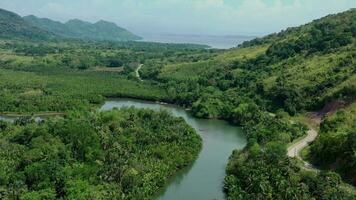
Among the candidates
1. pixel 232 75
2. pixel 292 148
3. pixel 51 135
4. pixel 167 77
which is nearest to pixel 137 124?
pixel 51 135

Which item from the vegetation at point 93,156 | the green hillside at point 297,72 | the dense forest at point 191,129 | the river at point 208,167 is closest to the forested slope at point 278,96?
the green hillside at point 297,72

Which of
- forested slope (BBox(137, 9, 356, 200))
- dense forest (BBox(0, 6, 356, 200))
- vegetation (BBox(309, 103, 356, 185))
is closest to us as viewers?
dense forest (BBox(0, 6, 356, 200))

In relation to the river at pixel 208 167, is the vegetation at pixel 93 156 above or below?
above

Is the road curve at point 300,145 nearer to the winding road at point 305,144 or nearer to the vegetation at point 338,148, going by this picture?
the winding road at point 305,144

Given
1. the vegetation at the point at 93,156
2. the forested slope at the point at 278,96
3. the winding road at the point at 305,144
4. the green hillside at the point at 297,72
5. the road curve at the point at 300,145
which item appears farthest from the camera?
the green hillside at the point at 297,72

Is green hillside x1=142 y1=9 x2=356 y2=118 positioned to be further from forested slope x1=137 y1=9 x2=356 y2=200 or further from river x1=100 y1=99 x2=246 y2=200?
river x1=100 y1=99 x2=246 y2=200

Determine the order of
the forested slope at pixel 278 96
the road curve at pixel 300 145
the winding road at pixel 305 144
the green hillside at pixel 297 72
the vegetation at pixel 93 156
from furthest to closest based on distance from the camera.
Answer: the green hillside at pixel 297 72 → the road curve at pixel 300 145 → the winding road at pixel 305 144 → the forested slope at pixel 278 96 → the vegetation at pixel 93 156

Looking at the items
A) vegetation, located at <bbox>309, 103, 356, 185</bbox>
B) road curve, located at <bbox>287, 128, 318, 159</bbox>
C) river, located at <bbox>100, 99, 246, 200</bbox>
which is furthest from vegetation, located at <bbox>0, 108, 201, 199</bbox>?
vegetation, located at <bbox>309, 103, 356, 185</bbox>
